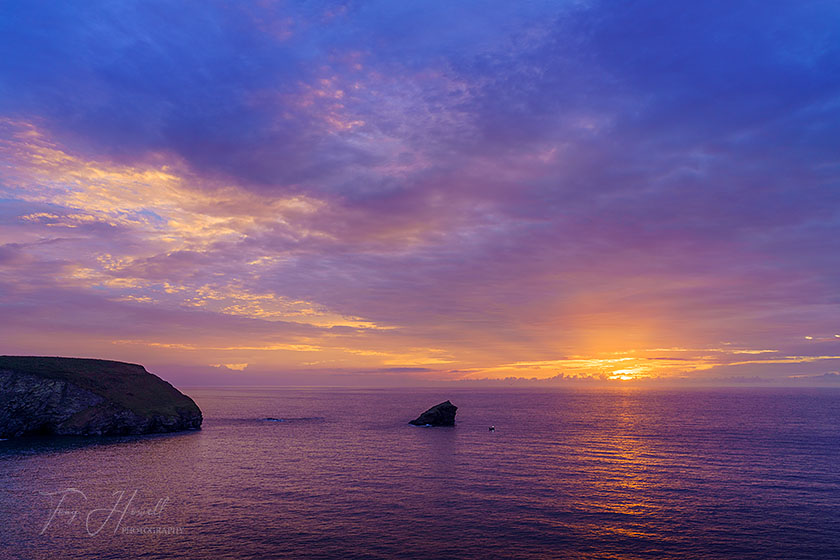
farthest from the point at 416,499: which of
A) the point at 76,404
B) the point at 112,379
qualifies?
the point at 112,379

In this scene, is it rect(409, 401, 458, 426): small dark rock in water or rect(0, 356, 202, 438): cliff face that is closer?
rect(0, 356, 202, 438): cliff face

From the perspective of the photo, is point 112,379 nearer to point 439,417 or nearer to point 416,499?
point 439,417

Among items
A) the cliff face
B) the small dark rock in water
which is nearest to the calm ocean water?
the cliff face

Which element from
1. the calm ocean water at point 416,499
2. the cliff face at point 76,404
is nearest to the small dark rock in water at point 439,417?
the calm ocean water at point 416,499

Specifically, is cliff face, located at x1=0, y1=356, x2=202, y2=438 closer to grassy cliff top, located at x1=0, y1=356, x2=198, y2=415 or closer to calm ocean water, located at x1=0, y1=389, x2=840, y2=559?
grassy cliff top, located at x1=0, y1=356, x2=198, y2=415

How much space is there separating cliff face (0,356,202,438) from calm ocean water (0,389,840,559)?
32.4ft

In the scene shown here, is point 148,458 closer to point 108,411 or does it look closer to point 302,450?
point 302,450

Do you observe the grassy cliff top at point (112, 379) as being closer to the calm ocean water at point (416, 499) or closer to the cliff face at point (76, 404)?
the cliff face at point (76, 404)

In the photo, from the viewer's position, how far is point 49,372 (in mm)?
125062

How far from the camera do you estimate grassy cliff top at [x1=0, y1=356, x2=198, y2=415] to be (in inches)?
4946

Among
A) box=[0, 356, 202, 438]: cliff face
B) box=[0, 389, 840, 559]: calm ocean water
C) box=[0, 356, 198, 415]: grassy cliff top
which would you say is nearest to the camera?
box=[0, 389, 840, 559]: calm ocean water

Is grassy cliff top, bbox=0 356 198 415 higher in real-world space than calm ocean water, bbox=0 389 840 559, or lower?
higher

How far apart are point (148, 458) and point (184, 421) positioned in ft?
168

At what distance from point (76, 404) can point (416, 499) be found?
109 m
